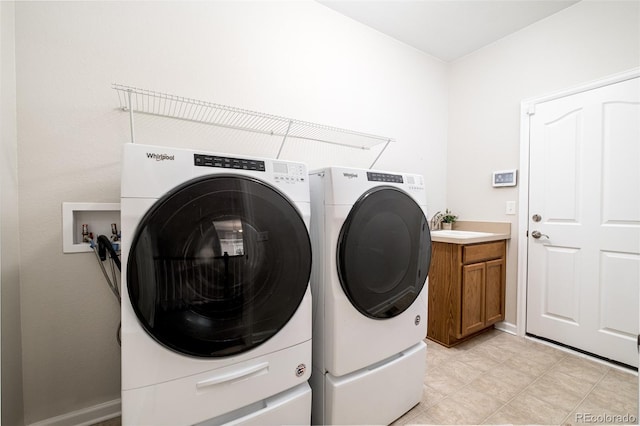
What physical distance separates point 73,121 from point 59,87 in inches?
6.0

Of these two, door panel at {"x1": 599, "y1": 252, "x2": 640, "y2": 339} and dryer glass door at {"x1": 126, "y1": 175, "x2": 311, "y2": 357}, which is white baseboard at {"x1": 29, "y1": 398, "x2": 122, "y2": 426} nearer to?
dryer glass door at {"x1": 126, "y1": 175, "x2": 311, "y2": 357}

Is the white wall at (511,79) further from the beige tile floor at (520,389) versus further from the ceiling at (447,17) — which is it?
the beige tile floor at (520,389)

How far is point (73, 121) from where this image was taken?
1.23 meters

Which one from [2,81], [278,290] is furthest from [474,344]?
[2,81]

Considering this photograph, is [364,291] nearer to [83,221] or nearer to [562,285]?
[83,221]

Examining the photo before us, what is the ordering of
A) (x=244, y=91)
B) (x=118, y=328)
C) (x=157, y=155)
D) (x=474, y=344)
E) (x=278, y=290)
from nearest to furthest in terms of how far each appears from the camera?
(x=157, y=155)
(x=278, y=290)
(x=118, y=328)
(x=244, y=91)
(x=474, y=344)

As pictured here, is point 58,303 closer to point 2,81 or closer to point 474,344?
point 2,81

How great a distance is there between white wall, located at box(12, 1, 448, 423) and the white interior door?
2097mm

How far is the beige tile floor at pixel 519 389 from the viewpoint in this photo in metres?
1.34

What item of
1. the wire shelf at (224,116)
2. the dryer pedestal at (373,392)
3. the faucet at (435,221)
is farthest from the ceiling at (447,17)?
the dryer pedestal at (373,392)

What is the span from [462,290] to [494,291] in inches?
21.7

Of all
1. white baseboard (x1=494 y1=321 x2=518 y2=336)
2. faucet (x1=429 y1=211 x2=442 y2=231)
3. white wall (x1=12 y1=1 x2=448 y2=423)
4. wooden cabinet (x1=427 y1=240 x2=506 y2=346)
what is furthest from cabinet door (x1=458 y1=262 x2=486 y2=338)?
white wall (x1=12 y1=1 x2=448 y2=423)

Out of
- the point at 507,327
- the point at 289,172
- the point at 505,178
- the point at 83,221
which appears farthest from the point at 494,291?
the point at 83,221

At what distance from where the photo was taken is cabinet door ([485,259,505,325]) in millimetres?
2193
